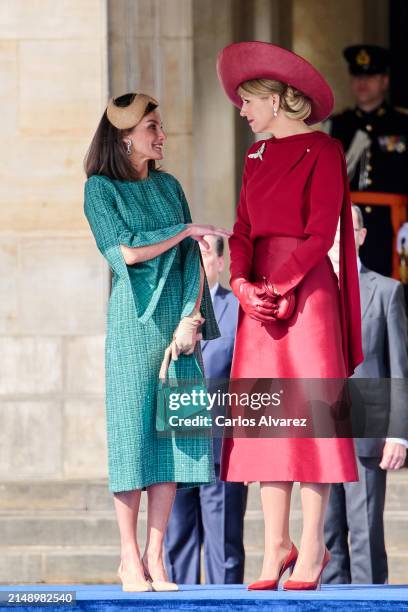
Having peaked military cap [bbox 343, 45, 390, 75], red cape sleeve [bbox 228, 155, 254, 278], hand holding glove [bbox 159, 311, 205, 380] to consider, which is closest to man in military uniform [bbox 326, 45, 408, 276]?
peaked military cap [bbox 343, 45, 390, 75]

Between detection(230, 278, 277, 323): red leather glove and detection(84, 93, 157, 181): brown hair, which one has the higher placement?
detection(84, 93, 157, 181): brown hair

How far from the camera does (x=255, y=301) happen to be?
6.01 metres

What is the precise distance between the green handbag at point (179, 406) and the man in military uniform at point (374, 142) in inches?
173

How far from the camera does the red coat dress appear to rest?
600cm

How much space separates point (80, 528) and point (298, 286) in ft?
10.5

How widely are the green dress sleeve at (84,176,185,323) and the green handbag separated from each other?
0.24 meters

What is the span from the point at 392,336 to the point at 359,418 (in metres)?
1.46

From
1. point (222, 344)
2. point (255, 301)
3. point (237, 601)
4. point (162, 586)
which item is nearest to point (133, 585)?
point (162, 586)

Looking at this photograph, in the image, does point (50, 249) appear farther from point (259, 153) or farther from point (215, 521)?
point (259, 153)

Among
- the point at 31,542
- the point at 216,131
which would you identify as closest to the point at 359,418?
the point at 31,542

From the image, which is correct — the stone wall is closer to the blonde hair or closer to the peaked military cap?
the peaked military cap

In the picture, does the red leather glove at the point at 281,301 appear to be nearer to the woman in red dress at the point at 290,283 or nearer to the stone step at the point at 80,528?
the woman in red dress at the point at 290,283

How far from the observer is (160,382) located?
613 cm

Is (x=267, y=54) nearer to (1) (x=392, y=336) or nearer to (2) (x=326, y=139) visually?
(2) (x=326, y=139)
